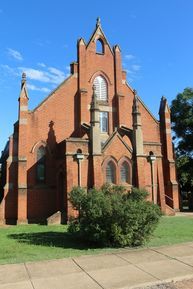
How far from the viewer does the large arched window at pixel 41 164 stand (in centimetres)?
2853

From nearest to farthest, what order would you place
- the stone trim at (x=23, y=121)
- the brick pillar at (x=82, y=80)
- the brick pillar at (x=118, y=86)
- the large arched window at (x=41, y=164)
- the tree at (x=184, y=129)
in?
the stone trim at (x=23, y=121)
the large arched window at (x=41, y=164)
the brick pillar at (x=82, y=80)
the brick pillar at (x=118, y=86)
the tree at (x=184, y=129)

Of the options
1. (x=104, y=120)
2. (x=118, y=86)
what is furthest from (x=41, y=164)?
(x=118, y=86)

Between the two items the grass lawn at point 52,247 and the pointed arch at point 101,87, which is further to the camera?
the pointed arch at point 101,87

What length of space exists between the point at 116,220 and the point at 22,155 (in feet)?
51.6

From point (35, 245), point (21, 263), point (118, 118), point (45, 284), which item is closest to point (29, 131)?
point (118, 118)

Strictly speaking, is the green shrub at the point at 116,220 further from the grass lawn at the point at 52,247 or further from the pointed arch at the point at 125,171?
the pointed arch at the point at 125,171

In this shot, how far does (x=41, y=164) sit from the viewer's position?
2873cm

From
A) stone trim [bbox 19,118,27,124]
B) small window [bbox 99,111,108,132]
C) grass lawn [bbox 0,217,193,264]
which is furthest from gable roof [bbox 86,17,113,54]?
grass lawn [bbox 0,217,193,264]

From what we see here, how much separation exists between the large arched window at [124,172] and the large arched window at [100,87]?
301 inches

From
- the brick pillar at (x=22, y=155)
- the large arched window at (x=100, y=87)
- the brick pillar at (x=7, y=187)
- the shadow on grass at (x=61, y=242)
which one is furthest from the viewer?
the large arched window at (x=100, y=87)

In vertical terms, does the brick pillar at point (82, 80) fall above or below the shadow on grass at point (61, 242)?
above

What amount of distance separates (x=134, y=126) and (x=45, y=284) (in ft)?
69.6

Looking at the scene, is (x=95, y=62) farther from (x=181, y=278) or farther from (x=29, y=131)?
(x=181, y=278)

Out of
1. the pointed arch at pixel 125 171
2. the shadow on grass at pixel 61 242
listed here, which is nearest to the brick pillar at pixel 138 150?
the pointed arch at pixel 125 171
